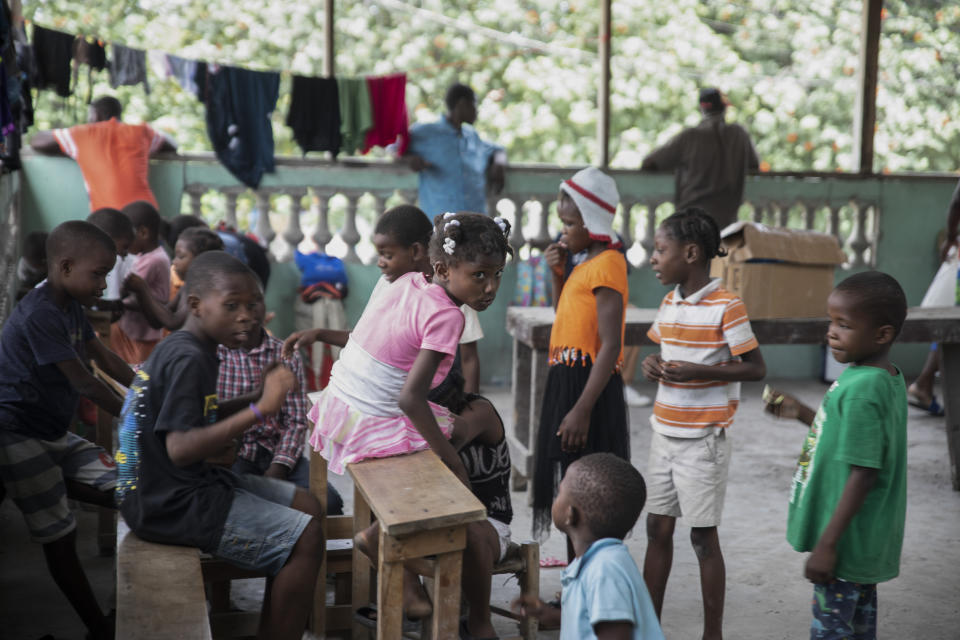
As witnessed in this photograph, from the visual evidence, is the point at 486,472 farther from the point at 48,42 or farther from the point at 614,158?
the point at 614,158

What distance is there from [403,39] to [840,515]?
10837 mm

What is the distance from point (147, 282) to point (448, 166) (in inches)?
120

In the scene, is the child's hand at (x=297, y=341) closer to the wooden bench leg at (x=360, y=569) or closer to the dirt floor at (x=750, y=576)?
the wooden bench leg at (x=360, y=569)

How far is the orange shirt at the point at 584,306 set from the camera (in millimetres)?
3502

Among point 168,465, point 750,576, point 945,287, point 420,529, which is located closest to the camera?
point 420,529

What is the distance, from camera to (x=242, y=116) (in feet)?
23.1

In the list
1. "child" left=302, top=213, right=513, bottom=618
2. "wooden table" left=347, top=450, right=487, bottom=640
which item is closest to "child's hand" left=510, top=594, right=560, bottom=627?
"wooden table" left=347, top=450, right=487, bottom=640

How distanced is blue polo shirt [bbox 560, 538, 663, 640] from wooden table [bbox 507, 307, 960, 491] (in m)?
2.64

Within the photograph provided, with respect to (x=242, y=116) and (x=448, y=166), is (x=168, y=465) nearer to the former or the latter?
(x=242, y=116)

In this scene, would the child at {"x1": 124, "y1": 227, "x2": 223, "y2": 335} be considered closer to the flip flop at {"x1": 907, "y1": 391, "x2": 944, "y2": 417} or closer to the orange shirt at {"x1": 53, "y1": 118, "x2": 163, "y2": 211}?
the orange shirt at {"x1": 53, "y1": 118, "x2": 163, "y2": 211}

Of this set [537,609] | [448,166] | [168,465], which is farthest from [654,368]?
[448,166]

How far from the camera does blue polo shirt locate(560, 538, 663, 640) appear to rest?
2.02 m

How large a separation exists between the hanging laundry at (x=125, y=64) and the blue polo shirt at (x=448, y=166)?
6.41ft

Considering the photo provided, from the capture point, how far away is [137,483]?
107 inches
